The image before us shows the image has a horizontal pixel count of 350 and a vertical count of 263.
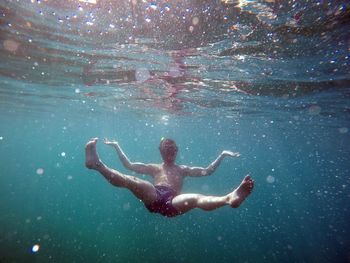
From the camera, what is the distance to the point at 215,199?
243 inches

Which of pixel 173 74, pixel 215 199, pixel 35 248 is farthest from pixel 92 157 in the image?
pixel 35 248

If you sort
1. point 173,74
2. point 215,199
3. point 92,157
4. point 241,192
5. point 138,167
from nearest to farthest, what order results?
point 241,192 < point 215,199 < point 92,157 < point 138,167 < point 173,74

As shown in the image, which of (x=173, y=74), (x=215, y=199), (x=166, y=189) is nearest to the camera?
(x=215, y=199)

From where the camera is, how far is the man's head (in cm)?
927

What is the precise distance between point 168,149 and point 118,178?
314 centimetres

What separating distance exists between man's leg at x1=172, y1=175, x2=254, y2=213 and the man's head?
239cm

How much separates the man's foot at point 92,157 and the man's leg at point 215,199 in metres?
2.34

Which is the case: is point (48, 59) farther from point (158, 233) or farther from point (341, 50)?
point (158, 233)

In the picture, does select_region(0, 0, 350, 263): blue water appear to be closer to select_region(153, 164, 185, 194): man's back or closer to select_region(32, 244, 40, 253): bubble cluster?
select_region(32, 244, 40, 253): bubble cluster

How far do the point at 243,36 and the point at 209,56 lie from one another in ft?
8.98

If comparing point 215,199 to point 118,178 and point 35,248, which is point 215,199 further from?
point 35,248

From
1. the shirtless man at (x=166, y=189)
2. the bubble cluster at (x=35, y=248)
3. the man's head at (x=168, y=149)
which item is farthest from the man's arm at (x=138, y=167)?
the bubble cluster at (x=35, y=248)

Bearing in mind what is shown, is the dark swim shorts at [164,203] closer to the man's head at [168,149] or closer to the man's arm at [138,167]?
→ the man's head at [168,149]

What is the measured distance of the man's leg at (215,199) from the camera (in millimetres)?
5664
